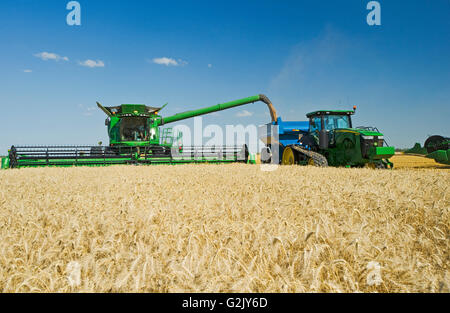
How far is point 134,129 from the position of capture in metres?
16.0

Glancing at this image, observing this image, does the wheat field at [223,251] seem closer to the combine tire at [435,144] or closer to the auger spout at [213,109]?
the combine tire at [435,144]

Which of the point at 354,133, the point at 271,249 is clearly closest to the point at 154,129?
the point at 354,133

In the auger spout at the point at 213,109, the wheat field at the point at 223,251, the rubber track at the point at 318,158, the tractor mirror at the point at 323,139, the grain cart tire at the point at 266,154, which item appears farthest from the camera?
the auger spout at the point at 213,109

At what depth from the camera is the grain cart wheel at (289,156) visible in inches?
486

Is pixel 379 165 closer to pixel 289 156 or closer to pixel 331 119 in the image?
pixel 331 119

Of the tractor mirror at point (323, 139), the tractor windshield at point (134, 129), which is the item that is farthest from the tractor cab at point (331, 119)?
the tractor windshield at point (134, 129)

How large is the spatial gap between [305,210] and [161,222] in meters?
1.64

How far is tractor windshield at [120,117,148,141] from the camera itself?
15.7 m

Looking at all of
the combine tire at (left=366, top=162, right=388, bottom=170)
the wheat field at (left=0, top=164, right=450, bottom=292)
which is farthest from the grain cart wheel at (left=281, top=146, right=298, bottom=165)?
the wheat field at (left=0, top=164, right=450, bottom=292)

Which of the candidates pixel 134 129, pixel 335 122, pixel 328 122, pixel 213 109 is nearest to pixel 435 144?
pixel 335 122

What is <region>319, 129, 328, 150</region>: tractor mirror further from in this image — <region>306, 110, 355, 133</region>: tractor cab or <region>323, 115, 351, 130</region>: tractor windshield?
<region>323, 115, 351, 130</region>: tractor windshield

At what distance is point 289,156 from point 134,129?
27.8 feet

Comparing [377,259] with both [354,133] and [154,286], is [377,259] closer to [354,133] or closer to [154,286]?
[154,286]

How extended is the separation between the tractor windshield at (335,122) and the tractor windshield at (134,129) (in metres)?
9.43
